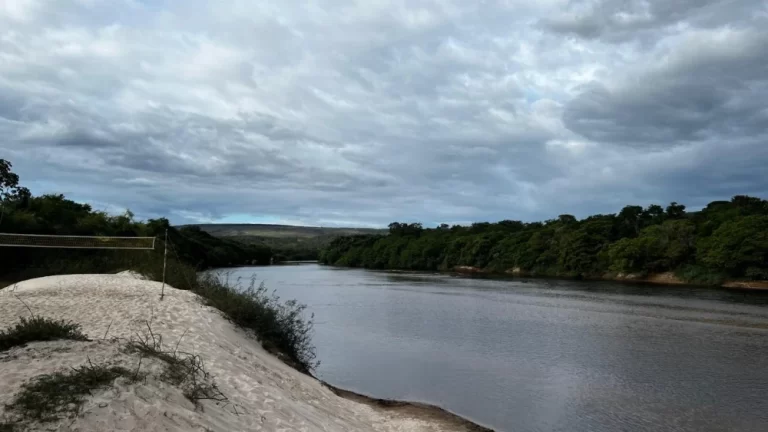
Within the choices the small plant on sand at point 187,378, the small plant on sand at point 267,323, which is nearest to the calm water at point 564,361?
the small plant on sand at point 267,323

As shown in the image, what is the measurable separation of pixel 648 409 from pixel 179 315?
41.3ft

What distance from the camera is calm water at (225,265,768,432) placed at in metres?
14.8

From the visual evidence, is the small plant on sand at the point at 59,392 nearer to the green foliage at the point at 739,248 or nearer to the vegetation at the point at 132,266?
the vegetation at the point at 132,266

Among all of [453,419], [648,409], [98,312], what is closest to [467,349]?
[648,409]

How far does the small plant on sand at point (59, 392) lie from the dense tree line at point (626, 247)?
201 ft

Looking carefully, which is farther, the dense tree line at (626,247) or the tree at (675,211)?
the tree at (675,211)

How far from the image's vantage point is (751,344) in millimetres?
23750

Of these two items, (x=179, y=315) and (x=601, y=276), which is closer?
(x=179, y=315)

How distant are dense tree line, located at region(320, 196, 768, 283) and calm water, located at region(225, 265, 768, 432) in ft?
64.0

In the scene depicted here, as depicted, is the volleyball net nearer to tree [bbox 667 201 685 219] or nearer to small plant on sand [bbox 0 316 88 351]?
small plant on sand [bbox 0 316 88 351]

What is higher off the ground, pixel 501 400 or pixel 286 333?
pixel 286 333

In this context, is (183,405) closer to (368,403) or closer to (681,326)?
(368,403)

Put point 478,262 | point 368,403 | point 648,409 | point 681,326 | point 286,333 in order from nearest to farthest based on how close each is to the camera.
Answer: point 368,403 < point 648,409 < point 286,333 < point 681,326 < point 478,262

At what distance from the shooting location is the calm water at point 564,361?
14.8 m
